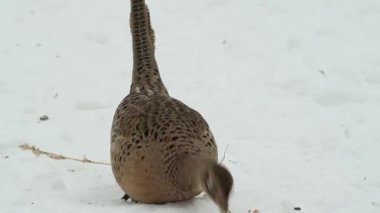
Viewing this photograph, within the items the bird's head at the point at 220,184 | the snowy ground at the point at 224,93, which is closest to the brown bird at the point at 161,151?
the bird's head at the point at 220,184

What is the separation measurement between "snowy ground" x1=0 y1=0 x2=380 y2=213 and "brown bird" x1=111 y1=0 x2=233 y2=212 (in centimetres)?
15

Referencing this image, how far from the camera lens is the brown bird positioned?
4.48m

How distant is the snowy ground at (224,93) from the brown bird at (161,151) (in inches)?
5.9

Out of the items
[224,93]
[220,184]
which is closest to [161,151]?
[220,184]

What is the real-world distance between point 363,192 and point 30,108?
11.0 ft

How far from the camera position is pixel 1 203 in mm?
4852

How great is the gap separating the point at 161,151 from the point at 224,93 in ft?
9.73

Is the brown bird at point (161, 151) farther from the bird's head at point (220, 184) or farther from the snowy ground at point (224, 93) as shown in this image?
the snowy ground at point (224, 93)

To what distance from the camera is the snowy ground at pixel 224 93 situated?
5379 millimetres

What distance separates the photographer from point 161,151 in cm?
471

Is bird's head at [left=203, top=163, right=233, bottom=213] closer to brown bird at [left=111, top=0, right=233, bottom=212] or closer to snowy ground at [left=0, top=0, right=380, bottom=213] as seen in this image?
brown bird at [left=111, top=0, right=233, bottom=212]

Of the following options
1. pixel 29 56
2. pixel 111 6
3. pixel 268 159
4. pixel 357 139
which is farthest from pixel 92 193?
pixel 111 6

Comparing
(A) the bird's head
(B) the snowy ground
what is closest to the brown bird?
(A) the bird's head

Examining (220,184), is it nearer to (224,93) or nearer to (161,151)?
(161,151)
